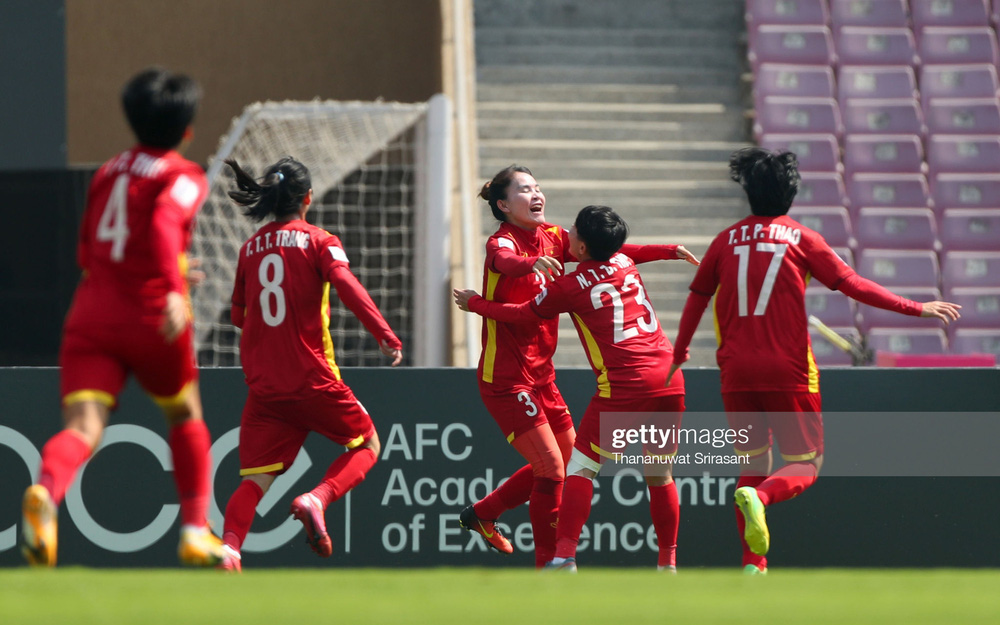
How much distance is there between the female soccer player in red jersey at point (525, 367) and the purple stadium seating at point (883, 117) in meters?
6.95

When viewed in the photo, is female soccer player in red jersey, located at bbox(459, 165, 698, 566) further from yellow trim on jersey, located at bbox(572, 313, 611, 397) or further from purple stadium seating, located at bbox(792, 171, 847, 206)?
purple stadium seating, located at bbox(792, 171, 847, 206)

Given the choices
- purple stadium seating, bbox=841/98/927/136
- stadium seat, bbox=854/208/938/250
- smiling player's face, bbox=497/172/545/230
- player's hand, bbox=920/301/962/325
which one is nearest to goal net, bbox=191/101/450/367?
A: smiling player's face, bbox=497/172/545/230

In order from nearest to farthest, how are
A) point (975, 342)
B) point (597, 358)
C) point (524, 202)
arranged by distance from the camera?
point (597, 358) → point (524, 202) → point (975, 342)

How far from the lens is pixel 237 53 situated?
12.9m

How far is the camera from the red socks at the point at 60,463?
3.36m

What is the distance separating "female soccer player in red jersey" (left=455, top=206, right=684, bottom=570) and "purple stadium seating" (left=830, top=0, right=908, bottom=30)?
8.28 metres

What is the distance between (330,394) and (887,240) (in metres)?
7.72

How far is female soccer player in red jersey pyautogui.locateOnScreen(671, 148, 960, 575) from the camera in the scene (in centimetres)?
488

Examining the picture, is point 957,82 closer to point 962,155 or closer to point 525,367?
point 962,155

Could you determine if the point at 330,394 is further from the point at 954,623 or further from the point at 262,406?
the point at 954,623

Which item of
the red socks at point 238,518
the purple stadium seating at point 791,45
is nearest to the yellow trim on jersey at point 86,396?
the red socks at point 238,518

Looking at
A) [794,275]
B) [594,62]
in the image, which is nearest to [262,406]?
[794,275]

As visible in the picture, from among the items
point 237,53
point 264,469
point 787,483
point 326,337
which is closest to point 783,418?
point 787,483

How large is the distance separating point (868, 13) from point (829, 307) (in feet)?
12.2
